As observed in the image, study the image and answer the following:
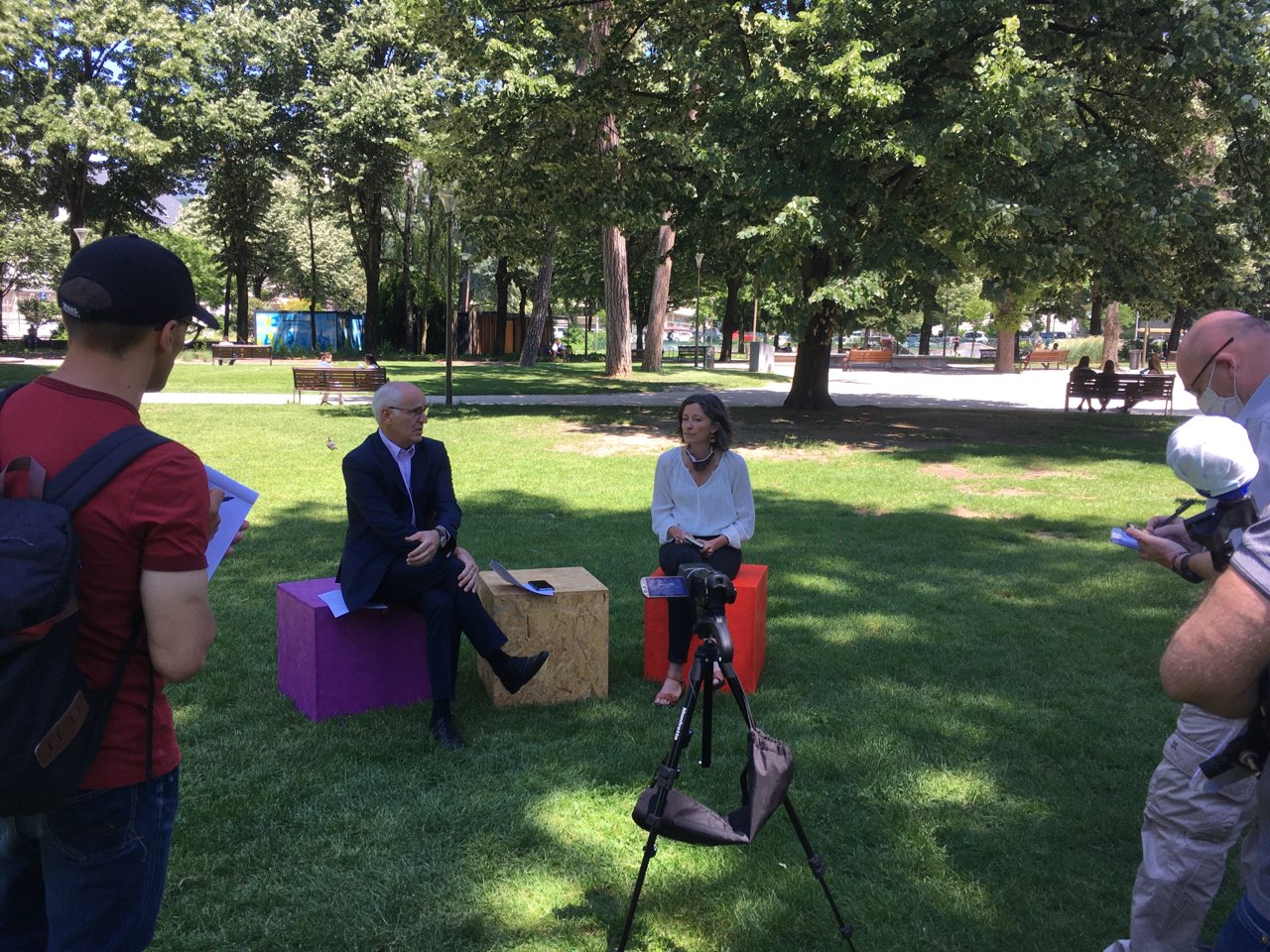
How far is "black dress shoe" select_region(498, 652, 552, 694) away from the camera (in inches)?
191

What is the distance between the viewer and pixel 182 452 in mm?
1862

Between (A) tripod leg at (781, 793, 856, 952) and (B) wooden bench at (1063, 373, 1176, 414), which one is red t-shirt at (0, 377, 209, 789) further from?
(B) wooden bench at (1063, 373, 1176, 414)

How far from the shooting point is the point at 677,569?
5.06 metres

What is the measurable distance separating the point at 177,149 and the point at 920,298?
3021cm

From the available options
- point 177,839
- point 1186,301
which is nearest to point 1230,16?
point 1186,301

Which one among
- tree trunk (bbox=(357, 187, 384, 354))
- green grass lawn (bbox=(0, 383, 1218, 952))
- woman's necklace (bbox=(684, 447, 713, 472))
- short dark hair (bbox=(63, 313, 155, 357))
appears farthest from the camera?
tree trunk (bbox=(357, 187, 384, 354))

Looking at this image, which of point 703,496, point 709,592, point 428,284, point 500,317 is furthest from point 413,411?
point 500,317

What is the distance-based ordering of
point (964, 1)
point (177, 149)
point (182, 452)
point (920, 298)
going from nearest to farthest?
point (182, 452) → point (964, 1) → point (920, 298) → point (177, 149)

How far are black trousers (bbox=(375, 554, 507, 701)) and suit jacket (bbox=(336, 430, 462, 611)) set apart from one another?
96mm

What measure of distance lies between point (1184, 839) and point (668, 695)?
8.95 feet

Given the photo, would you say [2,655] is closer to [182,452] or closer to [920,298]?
[182,452]

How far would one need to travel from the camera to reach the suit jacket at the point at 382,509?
4.80m

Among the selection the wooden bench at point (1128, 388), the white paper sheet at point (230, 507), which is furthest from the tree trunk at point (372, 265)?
the white paper sheet at point (230, 507)

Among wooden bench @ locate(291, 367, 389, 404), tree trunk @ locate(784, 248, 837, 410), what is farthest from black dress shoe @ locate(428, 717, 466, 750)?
wooden bench @ locate(291, 367, 389, 404)
